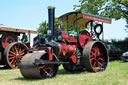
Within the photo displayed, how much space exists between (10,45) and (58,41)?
3.54m

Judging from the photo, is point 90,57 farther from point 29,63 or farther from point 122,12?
point 122,12

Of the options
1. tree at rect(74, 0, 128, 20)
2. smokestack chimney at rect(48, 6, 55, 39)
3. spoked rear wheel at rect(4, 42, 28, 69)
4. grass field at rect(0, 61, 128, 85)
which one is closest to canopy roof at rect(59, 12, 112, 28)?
smokestack chimney at rect(48, 6, 55, 39)

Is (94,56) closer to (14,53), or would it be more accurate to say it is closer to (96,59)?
(96,59)

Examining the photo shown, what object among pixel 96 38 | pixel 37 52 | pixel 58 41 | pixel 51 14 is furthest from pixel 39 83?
pixel 96 38

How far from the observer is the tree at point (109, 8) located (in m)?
22.0

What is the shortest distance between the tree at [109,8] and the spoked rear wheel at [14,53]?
12841 millimetres

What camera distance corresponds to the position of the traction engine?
6.27 meters

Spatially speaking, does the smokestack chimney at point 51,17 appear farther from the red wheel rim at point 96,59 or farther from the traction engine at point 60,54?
Answer: the red wheel rim at point 96,59

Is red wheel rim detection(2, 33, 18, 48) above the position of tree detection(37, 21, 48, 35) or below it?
below

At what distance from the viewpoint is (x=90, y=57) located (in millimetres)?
8156

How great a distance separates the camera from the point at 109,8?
882 inches

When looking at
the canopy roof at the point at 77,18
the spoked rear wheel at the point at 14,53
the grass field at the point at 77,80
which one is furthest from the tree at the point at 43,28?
the grass field at the point at 77,80

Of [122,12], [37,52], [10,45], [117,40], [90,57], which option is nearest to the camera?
[37,52]

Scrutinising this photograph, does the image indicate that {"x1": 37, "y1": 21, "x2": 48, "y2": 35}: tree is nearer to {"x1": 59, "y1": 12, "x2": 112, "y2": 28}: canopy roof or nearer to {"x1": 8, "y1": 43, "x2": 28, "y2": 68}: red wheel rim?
{"x1": 8, "y1": 43, "x2": 28, "y2": 68}: red wheel rim
